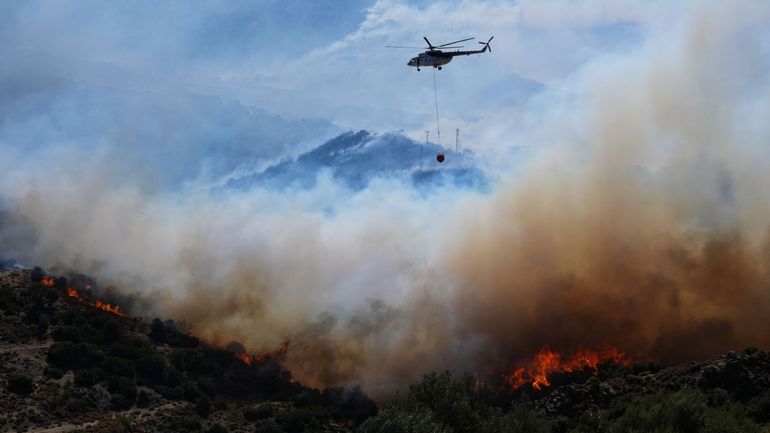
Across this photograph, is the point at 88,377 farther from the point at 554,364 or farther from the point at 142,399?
the point at 554,364

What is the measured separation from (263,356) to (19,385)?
2764 centimetres

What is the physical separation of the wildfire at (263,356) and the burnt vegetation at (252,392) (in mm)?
788

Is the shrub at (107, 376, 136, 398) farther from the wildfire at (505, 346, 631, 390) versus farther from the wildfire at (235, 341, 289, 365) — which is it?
the wildfire at (505, 346, 631, 390)

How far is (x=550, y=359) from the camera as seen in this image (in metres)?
94.4

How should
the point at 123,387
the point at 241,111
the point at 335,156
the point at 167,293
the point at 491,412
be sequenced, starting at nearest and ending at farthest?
the point at 491,412 < the point at 123,387 < the point at 167,293 < the point at 241,111 < the point at 335,156

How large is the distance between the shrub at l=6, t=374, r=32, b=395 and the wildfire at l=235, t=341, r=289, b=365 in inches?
970

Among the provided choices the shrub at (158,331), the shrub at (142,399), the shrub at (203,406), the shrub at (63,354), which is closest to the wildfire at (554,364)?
the shrub at (203,406)

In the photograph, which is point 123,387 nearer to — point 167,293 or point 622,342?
point 167,293

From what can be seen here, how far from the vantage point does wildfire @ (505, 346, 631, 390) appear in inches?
3617

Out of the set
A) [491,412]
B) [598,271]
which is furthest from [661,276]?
[491,412]

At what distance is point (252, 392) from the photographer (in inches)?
3765

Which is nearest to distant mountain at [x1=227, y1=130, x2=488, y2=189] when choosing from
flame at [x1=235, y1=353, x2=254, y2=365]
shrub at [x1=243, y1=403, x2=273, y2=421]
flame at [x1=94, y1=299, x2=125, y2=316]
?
flame at [x1=235, y1=353, x2=254, y2=365]

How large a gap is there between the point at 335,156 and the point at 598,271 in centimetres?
10574

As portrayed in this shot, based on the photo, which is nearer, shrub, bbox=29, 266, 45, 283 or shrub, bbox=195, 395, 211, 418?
shrub, bbox=195, 395, 211, 418
